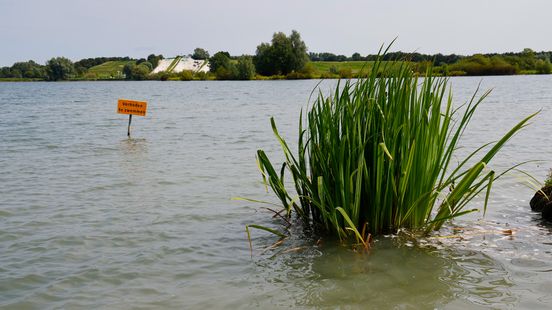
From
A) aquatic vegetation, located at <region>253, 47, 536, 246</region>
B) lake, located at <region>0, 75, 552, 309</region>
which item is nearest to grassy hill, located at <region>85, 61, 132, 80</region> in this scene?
lake, located at <region>0, 75, 552, 309</region>

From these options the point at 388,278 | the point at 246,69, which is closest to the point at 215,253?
the point at 388,278

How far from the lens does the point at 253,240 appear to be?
20.7ft

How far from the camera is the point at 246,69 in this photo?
11425cm

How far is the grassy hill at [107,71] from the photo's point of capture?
15410cm

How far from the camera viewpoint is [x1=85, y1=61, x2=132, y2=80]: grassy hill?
154 m

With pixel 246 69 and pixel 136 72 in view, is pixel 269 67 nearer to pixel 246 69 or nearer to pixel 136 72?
pixel 246 69

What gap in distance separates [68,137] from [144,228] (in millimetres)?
12689

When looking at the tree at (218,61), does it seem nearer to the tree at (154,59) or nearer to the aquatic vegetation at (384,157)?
the tree at (154,59)

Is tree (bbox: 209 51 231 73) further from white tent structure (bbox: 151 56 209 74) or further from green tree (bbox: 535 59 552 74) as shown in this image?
green tree (bbox: 535 59 552 74)

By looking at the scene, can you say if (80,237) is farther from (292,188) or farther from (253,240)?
(292,188)

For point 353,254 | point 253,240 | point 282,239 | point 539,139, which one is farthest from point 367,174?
Answer: point 539,139

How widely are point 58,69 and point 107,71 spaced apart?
2416 centimetres

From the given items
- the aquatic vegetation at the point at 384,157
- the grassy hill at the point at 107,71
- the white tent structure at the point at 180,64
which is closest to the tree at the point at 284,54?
the white tent structure at the point at 180,64

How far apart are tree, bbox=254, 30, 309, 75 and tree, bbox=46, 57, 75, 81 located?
64435 mm
